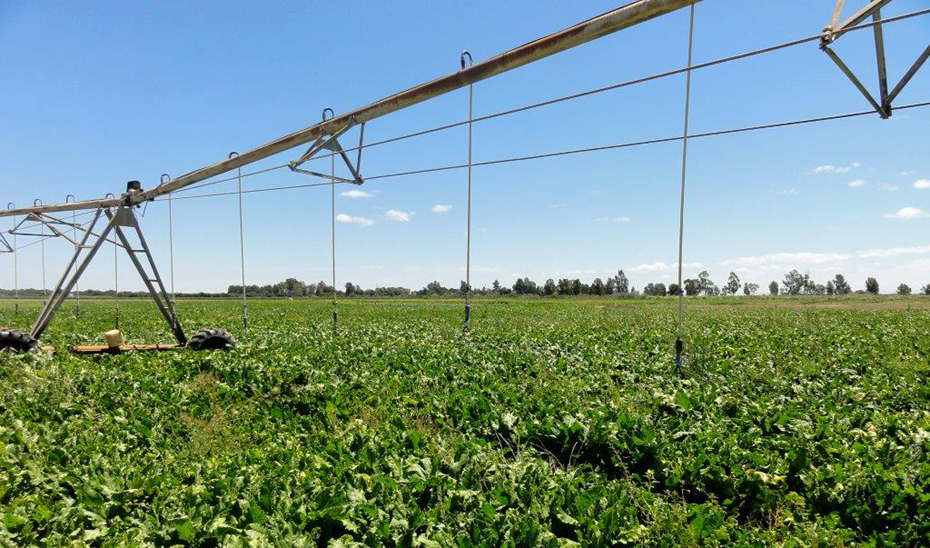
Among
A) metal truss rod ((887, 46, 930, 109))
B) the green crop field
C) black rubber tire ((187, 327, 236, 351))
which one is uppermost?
metal truss rod ((887, 46, 930, 109))

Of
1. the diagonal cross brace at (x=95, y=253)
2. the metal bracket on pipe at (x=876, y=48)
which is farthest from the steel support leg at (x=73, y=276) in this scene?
the metal bracket on pipe at (x=876, y=48)

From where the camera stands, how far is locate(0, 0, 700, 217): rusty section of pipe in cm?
544

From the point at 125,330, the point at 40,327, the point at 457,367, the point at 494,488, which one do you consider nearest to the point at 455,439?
the point at 494,488

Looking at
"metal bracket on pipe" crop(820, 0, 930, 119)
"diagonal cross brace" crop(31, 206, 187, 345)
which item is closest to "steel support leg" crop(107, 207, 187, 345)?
"diagonal cross brace" crop(31, 206, 187, 345)

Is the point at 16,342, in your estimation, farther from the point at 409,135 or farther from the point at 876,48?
the point at 876,48

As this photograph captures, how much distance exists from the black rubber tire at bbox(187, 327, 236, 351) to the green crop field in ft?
5.22

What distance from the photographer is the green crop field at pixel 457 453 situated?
3615 millimetres

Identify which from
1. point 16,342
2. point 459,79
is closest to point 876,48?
point 459,79

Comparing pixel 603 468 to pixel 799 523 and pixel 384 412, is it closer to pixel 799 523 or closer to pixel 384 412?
pixel 799 523

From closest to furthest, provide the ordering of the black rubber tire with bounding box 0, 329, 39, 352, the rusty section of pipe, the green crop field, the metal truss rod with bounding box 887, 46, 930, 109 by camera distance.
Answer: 1. the green crop field
2. the metal truss rod with bounding box 887, 46, 930, 109
3. the rusty section of pipe
4. the black rubber tire with bounding box 0, 329, 39, 352

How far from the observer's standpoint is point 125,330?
59.7ft

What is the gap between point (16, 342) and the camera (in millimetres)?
9719

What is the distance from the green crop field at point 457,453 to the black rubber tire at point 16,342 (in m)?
0.77

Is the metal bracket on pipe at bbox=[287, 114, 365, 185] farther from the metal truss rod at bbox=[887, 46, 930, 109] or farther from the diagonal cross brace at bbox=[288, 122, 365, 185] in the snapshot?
the metal truss rod at bbox=[887, 46, 930, 109]
